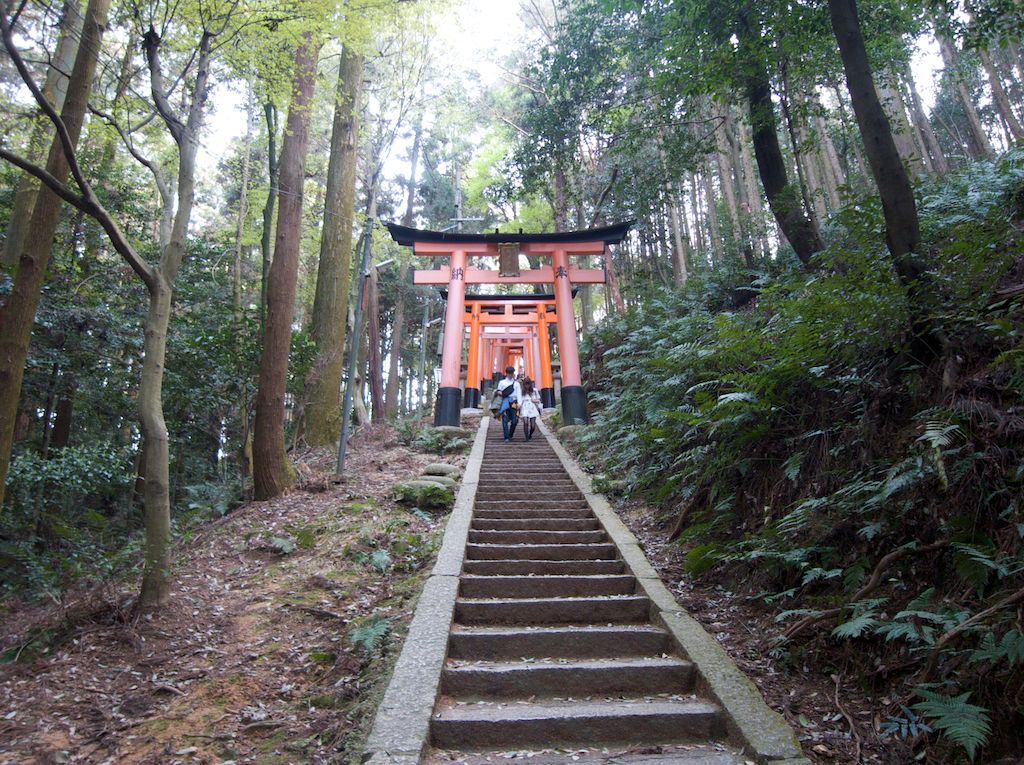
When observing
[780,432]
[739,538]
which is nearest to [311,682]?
[739,538]

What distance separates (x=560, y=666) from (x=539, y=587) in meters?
1.36

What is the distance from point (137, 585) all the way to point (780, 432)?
597 cm

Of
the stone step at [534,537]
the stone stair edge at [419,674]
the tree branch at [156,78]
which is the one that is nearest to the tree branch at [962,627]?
the stone stair edge at [419,674]

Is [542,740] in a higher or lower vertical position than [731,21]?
lower

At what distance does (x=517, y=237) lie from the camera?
48.0 ft

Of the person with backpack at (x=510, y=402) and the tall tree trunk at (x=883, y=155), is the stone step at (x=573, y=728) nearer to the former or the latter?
the tall tree trunk at (x=883, y=155)

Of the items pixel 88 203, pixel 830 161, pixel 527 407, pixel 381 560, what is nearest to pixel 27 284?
pixel 88 203

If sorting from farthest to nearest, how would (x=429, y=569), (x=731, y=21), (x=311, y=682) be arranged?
(x=731, y=21), (x=429, y=569), (x=311, y=682)

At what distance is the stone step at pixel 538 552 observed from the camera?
20.0 ft

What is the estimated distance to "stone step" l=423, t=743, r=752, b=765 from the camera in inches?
124

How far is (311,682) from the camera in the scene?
13.7 feet

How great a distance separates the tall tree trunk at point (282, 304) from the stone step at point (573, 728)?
18.2ft

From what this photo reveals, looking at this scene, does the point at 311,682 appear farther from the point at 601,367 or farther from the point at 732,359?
the point at 601,367

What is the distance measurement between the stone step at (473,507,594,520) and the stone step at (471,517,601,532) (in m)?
0.27
